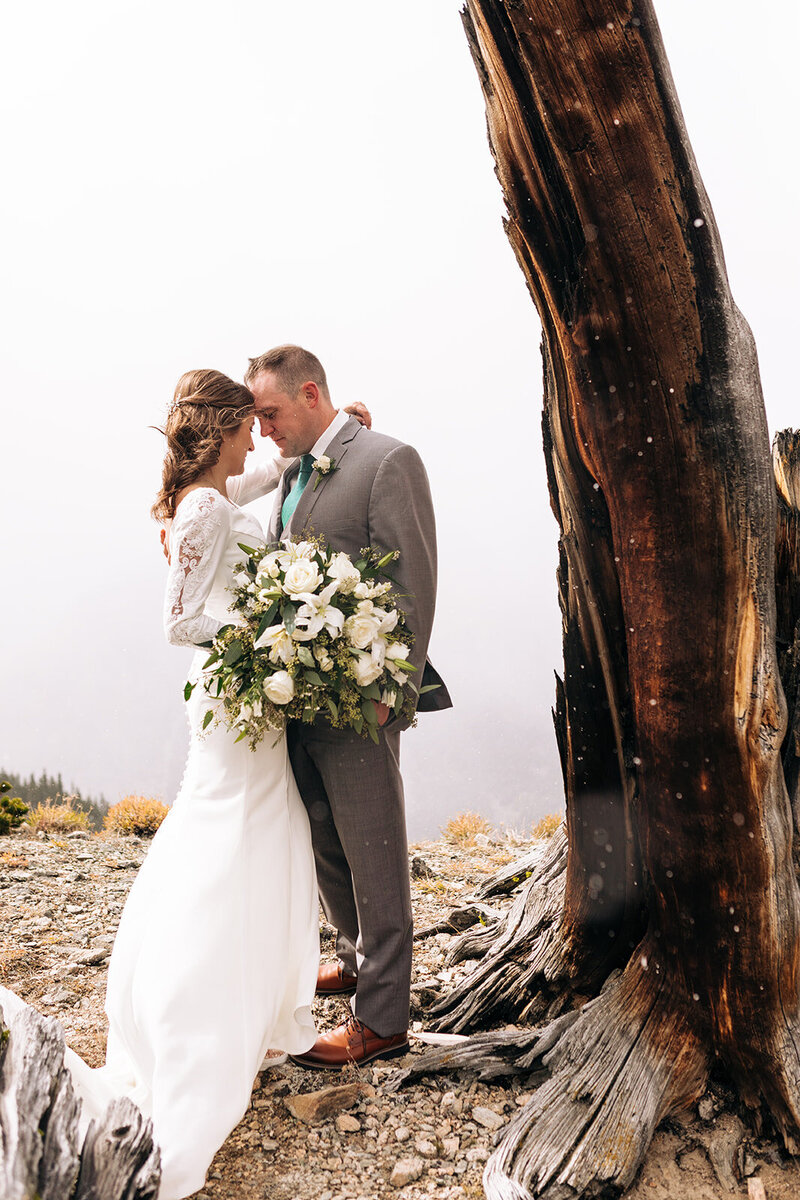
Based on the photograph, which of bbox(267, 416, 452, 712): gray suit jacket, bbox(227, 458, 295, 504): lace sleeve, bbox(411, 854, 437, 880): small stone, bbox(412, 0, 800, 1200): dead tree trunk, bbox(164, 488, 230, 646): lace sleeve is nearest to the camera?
bbox(412, 0, 800, 1200): dead tree trunk

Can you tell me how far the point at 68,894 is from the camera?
6023 millimetres

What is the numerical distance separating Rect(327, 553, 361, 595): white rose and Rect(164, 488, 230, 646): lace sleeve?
55 cm

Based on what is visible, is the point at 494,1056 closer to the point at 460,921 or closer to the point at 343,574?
the point at 460,921

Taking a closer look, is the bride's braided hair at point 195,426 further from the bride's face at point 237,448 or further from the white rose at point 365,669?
the white rose at point 365,669

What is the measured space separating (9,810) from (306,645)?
6429 millimetres

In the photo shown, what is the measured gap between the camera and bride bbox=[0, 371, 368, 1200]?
9.37 feet

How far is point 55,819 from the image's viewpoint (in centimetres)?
868

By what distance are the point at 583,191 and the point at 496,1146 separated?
3208 millimetres

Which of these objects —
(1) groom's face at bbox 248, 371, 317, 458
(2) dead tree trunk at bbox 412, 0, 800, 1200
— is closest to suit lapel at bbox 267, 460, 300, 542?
(1) groom's face at bbox 248, 371, 317, 458

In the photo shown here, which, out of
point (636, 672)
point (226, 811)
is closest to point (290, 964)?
point (226, 811)

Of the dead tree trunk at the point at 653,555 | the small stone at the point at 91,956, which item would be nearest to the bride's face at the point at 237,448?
the dead tree trunk at the point at 653,555

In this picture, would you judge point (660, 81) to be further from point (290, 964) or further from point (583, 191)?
point (290, 964)

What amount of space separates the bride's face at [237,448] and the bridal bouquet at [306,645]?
24.3 inches

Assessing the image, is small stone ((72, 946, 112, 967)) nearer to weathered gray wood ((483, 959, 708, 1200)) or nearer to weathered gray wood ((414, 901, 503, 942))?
weathered gray wood ((414, 901, 503, 942))
